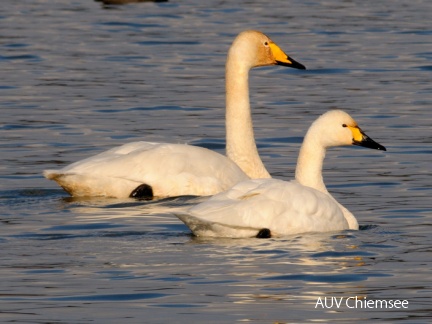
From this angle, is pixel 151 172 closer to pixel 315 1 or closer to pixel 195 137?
pixel 195 137

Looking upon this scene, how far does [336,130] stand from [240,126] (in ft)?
5.97

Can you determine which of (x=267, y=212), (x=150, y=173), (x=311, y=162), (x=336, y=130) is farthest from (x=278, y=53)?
(x=267, y=212)

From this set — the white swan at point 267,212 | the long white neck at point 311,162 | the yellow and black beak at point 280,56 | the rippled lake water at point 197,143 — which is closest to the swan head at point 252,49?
the yellow and black beak at point 280,56

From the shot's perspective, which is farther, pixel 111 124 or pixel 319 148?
pixel 111 124

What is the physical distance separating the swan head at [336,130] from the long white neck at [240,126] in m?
1.45

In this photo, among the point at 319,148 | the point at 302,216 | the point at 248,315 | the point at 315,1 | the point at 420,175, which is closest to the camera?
the point at 248,315

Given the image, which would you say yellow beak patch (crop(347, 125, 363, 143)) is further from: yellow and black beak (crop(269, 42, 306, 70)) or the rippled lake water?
yellow and black beak (crop(269, 42, 306, 70))

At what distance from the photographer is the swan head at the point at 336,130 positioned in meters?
11.7

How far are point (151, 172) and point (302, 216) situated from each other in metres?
2.21

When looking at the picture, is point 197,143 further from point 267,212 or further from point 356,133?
point 267,212

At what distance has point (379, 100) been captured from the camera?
18391mm

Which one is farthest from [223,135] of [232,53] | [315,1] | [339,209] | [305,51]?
[315,1]

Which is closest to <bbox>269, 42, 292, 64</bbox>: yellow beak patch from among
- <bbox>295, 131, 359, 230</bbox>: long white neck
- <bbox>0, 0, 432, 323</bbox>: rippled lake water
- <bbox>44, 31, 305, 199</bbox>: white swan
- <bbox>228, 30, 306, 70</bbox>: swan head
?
<bbox>228, 30, 306, 70</bbox>: swan head

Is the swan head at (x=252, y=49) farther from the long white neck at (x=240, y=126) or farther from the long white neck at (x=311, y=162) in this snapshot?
the long white neck at (x=311, y=162)
